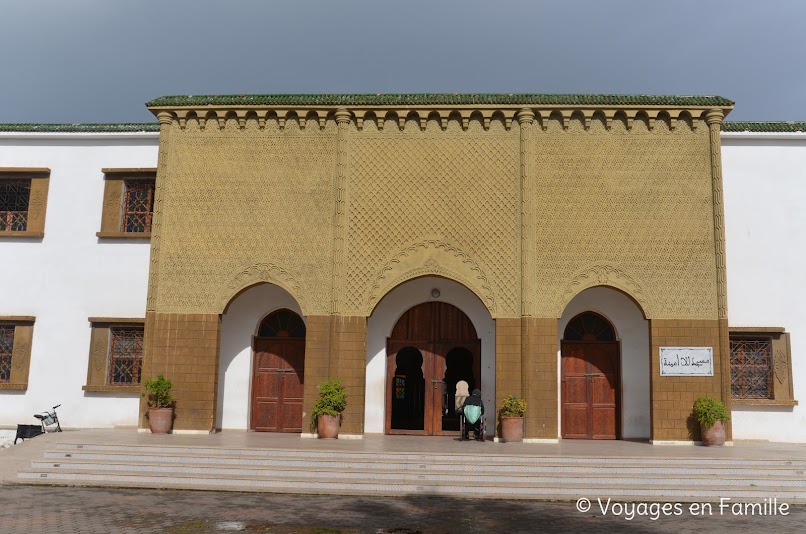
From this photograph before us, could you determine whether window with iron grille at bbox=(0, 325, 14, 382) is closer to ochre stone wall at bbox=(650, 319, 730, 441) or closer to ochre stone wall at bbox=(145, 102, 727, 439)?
ochre stone wall at bbox=(145, 102, 727, 439)

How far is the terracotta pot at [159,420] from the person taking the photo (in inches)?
559

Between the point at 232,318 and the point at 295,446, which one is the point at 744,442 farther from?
the point at 232,318

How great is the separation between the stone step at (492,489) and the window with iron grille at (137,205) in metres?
6.69

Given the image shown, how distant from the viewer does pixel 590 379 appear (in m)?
15.3

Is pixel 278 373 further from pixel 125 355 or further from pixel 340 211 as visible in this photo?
pixel 340 211

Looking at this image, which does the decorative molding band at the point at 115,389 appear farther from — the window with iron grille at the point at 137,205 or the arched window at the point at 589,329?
the arched window at the point at 589,329

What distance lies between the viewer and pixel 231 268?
1489 cm

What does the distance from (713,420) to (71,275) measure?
47.0ft

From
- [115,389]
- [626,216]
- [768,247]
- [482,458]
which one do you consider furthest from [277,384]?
[768,247]

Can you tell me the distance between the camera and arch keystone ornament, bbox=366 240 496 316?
14609mm

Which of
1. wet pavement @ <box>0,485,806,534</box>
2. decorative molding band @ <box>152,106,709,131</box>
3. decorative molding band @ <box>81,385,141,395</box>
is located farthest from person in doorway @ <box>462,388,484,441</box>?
decorative molding band @ <box>81,385,141,395</box>

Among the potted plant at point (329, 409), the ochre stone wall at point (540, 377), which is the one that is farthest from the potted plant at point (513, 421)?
the potted plant at point (329, 409)

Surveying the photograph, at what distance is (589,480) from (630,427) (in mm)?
4365

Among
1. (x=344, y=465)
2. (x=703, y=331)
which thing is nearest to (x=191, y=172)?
(x=344, y=465)
